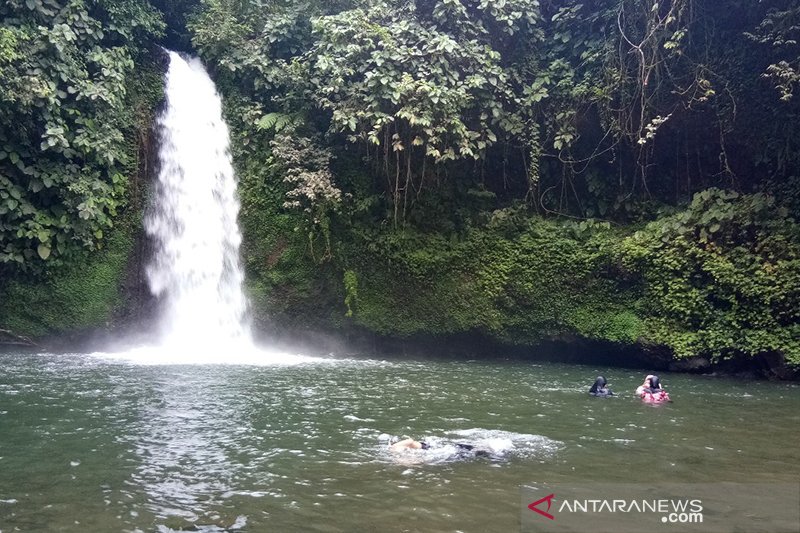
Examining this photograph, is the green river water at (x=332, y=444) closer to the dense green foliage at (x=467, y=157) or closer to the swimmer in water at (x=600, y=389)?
the swimmer in water at (x=600, y=389)

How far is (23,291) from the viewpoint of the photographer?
13484 millimetres

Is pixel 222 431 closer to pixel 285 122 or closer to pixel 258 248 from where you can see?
pixel 258 248

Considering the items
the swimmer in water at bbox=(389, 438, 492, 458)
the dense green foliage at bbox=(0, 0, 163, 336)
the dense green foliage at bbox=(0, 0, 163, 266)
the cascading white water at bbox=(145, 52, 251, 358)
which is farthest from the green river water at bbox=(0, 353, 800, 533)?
the dense green foliage at bbox=(0, 0, 163, 266)

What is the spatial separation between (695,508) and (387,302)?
377 inches

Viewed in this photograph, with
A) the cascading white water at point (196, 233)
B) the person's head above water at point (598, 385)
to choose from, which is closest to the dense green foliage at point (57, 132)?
the cascading white water at point (196, 233)

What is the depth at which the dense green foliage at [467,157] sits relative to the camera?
491 inches

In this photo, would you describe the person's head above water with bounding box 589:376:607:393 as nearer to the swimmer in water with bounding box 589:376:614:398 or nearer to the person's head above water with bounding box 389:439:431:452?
the swimmer in water with bounding box 589:376:614:398

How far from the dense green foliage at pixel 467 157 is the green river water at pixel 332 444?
2.98 meters

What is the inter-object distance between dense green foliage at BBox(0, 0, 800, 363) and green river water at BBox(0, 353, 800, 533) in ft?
9.77

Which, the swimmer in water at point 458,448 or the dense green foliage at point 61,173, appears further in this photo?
the dense green foliage at point 61,173

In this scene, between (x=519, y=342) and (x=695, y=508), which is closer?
(x=695, y=508)

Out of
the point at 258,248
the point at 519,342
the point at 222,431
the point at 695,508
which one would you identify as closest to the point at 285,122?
the point at 258,248

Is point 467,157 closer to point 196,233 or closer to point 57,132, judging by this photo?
point 196,233

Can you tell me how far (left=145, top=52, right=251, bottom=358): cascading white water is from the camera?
44.9 feet
